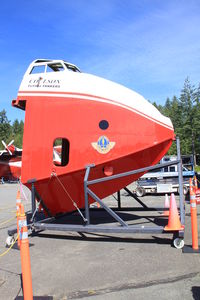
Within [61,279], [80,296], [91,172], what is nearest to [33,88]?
[91,172]

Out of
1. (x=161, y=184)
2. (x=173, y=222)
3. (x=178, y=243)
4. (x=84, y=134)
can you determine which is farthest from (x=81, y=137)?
(x=161, y=184)

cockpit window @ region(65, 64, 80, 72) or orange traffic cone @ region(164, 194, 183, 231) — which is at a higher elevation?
cockpit window @ region(65, 64, 80, 72)

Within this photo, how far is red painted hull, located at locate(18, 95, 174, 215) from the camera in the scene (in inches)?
291

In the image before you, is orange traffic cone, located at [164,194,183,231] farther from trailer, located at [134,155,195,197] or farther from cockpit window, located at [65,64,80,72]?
trailer, located at [134,155,195,197]

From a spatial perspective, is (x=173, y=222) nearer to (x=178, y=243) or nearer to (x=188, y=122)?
(x=178, y=243)

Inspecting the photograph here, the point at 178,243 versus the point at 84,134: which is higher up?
the point at 84,134

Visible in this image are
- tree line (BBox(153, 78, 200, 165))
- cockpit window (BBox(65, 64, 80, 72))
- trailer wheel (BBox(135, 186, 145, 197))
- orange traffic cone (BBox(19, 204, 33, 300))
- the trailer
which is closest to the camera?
orange traffic cone (BBox(19, 204, 33, 300))

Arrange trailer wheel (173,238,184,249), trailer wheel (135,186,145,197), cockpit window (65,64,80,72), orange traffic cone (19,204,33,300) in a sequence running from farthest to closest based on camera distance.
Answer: trailer wheel (135,186,145,197) < cockpit window (65,64,80,72) < trailer wheel (173,238,184,249) < orange traffic cone (19,204,33,300)

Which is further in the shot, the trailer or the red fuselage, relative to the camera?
the trailer

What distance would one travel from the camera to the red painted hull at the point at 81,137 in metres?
7.39

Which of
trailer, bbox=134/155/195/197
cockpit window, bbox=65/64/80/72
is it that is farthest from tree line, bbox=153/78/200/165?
cockpit window, bbox=65/64/80/72

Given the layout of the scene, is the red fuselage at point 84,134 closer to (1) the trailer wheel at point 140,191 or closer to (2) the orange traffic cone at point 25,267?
(2) the orange traffic cone at point 25,267

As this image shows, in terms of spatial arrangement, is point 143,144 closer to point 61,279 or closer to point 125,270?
point 125,270

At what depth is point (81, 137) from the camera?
7.51 meters
